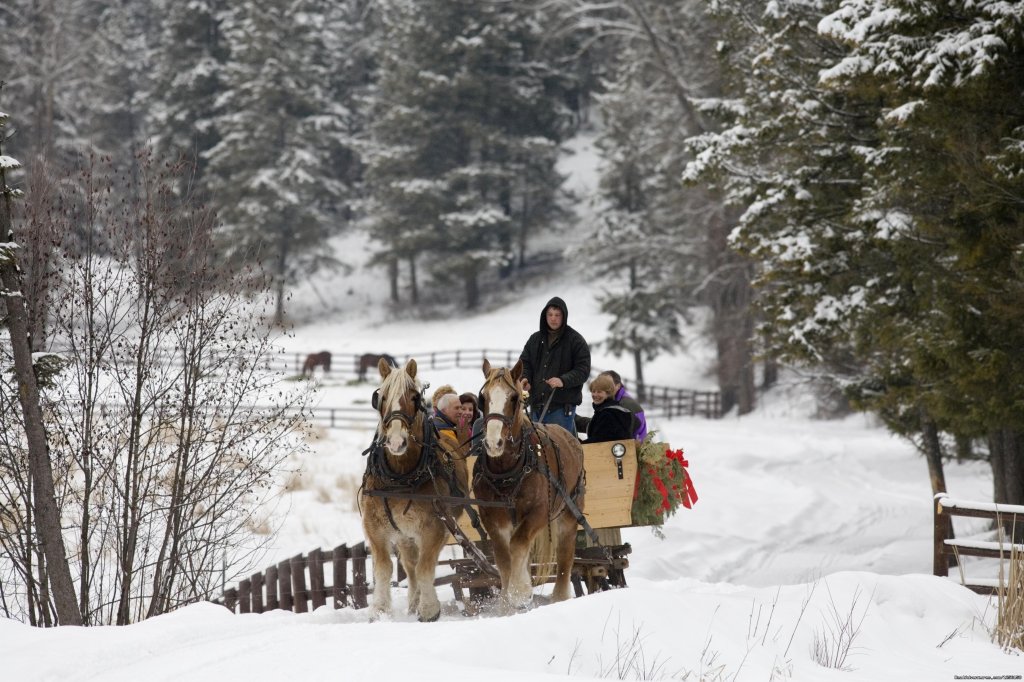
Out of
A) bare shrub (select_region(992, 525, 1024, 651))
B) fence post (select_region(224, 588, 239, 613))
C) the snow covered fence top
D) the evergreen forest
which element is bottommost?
fence post (select_region(224, 588, 239, 613))

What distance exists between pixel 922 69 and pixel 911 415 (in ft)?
21.0

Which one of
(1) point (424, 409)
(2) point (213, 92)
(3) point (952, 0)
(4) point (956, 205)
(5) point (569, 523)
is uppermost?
(2) point (213, 92)

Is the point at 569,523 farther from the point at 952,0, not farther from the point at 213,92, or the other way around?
the point at 213,92

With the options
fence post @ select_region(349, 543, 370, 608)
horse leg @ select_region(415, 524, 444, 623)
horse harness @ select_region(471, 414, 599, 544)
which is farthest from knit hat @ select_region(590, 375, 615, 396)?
fence post @ select_region(349, 543, 370, 608)

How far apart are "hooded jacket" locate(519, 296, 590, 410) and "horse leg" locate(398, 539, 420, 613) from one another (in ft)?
6.21

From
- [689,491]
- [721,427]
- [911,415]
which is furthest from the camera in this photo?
[721,427]

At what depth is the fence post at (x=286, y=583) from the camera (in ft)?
36.6

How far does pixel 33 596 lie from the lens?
8.82 metres

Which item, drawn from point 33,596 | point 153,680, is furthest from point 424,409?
point 33,596

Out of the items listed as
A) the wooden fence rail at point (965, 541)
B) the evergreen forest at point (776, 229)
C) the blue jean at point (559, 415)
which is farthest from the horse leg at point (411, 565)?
the wooden fence rail at point (965, 541)

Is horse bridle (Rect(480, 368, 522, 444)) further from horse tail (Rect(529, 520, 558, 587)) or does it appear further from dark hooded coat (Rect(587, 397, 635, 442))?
dark hooded coat (Rect(587, 397, 635, 442))

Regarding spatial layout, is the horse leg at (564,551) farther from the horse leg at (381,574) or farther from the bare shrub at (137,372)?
the bare shrub at (137,372)

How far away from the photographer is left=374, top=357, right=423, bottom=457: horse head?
6789 mm

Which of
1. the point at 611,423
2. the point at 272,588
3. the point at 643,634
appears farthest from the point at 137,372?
the point at 643,634
